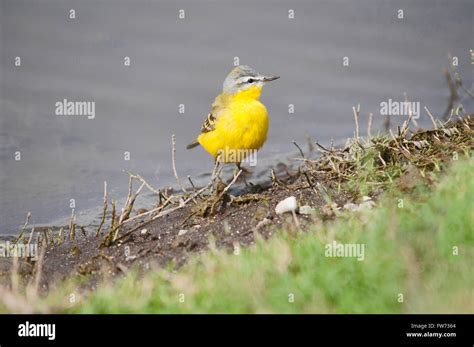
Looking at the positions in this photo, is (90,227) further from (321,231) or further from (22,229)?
(321,231)

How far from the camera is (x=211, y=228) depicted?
22.1ft

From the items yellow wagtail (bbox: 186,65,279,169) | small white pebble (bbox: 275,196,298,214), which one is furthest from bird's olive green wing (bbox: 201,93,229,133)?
small white pebble (bbox: 275,196,298,214)

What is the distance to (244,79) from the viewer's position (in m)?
8.06

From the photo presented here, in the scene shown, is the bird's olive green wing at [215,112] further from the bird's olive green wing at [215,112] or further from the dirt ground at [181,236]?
the dirt ground at [181,236]

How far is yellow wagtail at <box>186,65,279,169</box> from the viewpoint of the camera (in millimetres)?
7801

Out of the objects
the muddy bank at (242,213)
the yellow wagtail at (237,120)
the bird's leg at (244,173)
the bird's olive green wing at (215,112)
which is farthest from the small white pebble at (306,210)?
the bird's olive green wing at (215,112)

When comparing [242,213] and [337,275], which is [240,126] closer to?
[242,213]

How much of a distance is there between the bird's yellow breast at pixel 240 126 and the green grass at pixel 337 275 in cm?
184

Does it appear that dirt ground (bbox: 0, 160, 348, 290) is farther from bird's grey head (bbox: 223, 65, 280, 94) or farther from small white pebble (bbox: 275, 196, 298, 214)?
bird's grey head (bbox: 223, 65, 280, 94)

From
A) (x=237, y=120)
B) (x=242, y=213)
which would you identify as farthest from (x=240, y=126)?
(x=242, y=213)

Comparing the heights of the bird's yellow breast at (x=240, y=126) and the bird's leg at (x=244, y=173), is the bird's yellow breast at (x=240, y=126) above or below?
above

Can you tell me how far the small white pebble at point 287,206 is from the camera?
6.53 metres

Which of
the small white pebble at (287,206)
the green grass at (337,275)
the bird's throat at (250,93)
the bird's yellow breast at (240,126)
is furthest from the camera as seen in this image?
the bird's throat at (250,93)
